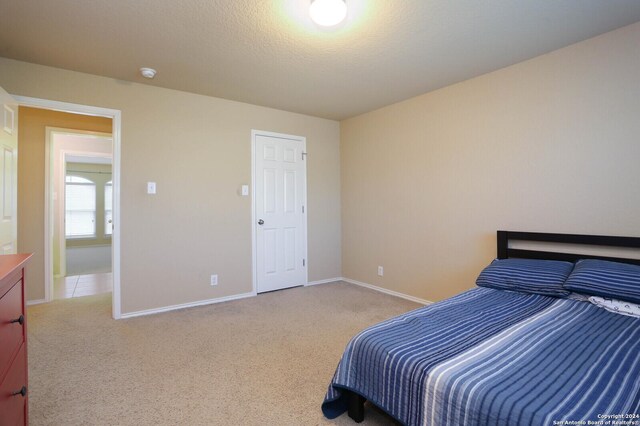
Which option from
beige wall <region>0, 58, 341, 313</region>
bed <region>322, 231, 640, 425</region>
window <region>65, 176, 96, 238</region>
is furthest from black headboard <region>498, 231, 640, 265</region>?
window <region>65, 176, 96, 238</region>

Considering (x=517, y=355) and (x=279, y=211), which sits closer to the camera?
(x=517, y=355)

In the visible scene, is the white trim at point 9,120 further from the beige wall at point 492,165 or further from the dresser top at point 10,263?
the beige wall at point 492,165

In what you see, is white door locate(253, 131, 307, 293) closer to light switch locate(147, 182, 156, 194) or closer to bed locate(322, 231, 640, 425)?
light switch locate(147, 182, 156, 194)

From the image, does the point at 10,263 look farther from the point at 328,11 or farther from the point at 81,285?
the point at 81,285

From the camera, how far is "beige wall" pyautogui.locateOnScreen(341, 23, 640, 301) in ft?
7.59

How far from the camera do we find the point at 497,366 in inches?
49.6

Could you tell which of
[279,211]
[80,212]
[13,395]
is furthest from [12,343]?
[80,212]

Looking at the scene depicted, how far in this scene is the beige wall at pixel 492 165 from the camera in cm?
231

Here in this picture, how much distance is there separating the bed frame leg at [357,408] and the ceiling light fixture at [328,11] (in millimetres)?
2158

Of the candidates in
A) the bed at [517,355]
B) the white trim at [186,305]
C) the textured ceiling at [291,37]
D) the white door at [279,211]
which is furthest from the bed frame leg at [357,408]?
the white door at [279,211]

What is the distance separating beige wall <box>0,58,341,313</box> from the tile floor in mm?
487

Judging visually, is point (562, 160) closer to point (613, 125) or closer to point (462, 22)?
point (613, 125)

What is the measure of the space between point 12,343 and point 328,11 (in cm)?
218

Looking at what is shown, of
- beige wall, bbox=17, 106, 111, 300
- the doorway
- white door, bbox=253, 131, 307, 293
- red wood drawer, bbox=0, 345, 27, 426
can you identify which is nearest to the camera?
red wood drawer, bbox=0, 345, 27, 426
